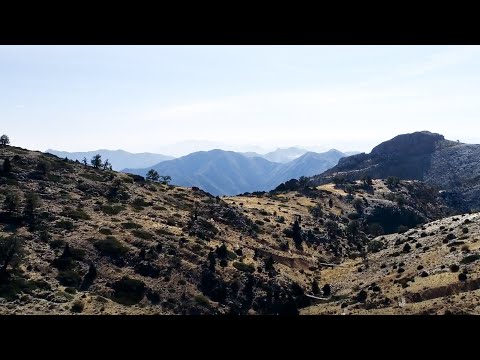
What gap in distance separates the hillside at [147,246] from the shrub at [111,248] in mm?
176

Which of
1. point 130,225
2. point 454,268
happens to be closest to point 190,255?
point 130,225

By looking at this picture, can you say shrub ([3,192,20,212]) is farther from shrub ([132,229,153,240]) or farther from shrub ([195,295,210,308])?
shrub ([195,295,210,308])

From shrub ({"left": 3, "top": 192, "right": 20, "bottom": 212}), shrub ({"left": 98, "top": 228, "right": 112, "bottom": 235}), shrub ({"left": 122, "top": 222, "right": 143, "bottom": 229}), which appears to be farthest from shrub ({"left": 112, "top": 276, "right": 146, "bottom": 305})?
shrub ({"left": 3, "top": 192, "right": 20, "bottom": 212})

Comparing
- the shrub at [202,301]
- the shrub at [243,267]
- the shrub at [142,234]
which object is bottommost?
the shrub at [202,301]

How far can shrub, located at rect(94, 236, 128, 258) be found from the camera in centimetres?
7225

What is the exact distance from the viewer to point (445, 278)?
201 feet

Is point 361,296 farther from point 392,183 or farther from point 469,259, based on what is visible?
point 392,183

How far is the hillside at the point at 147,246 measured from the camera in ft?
201

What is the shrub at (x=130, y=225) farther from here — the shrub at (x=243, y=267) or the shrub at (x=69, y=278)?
the shrub at (x=243, y=267)

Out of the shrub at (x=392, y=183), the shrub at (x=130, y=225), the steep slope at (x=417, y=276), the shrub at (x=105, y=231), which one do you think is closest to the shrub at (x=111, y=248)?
the shrub at (x=105, y=231)

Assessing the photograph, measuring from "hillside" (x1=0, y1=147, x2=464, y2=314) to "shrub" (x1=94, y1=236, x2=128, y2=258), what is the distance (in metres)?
0.18
